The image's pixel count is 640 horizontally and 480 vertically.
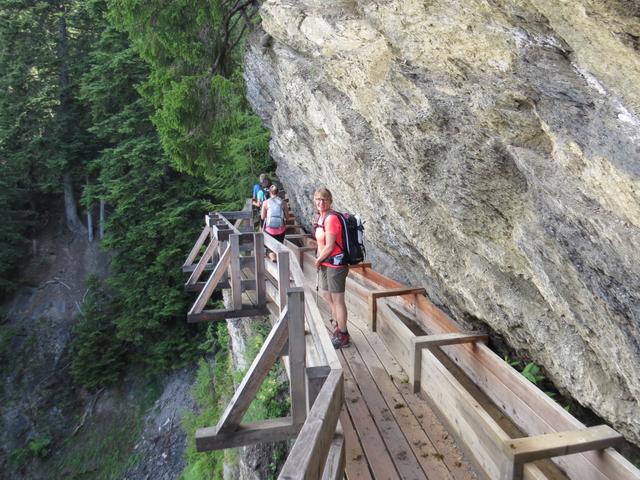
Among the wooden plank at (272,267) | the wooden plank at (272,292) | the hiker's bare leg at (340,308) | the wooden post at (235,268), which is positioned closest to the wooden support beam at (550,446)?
the hiker's bare leg at (340,308)

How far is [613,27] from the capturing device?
9.40ft

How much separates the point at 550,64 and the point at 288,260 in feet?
11.1

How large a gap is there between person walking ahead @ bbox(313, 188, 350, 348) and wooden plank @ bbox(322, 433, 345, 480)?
94.6 inches

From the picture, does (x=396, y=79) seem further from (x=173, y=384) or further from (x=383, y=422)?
(x=173, y=384)

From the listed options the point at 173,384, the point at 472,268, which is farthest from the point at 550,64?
the point at 173,384

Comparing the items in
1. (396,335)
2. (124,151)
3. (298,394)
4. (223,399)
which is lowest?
(223,399)

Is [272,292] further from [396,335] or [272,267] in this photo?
[396,335]

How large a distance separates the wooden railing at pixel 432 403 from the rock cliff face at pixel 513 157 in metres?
0.56

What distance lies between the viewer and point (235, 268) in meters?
7.03

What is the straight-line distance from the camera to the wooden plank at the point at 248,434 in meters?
3.86

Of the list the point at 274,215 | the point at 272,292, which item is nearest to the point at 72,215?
the point at 274,215

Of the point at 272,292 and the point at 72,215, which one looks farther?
the point at 72,215

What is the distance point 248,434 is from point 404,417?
1.37m

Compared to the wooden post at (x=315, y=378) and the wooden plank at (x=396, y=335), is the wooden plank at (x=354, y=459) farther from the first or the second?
the wooden plank at (x=396, y=335)
